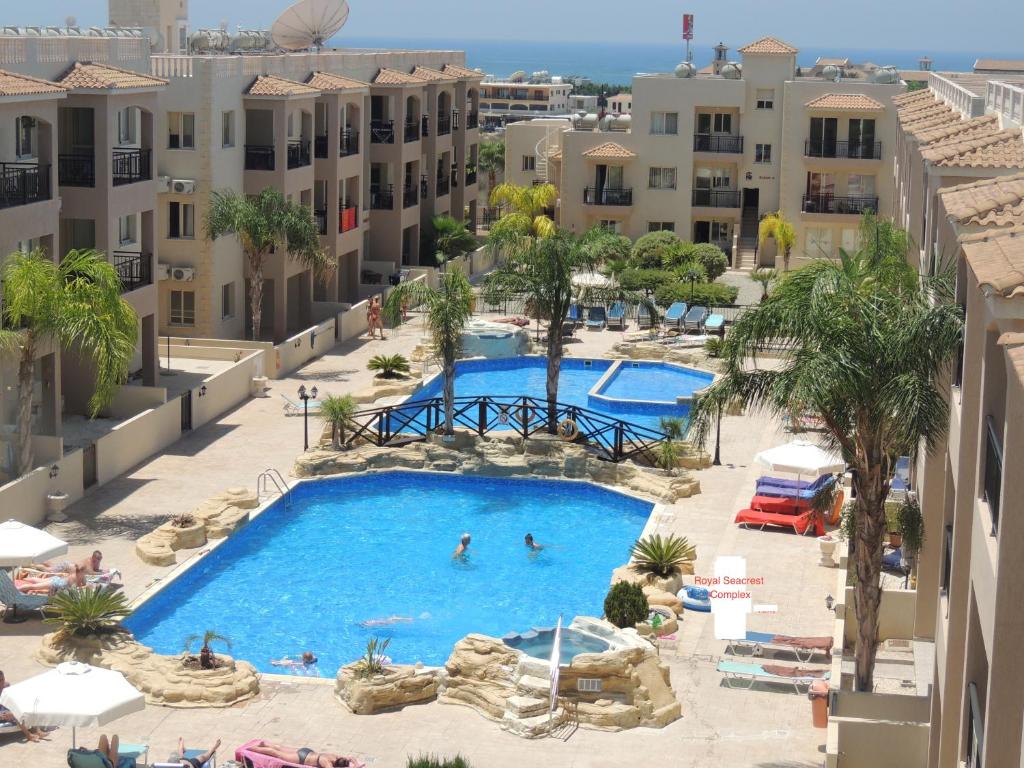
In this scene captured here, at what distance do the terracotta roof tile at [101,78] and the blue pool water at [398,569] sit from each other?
34.4ft

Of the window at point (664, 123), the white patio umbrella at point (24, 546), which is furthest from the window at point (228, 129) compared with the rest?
the window at point (664, 123)

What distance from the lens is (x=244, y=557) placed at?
30.8 meters

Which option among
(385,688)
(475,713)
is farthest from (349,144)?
(475,713)

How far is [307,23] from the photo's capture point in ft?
208

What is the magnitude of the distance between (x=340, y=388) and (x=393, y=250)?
1833 centimetres

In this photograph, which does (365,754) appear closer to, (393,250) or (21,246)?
(21,246)

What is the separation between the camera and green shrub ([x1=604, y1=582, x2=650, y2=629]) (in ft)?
83.9

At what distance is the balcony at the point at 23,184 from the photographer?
108ft

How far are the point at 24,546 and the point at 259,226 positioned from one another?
21181 mm

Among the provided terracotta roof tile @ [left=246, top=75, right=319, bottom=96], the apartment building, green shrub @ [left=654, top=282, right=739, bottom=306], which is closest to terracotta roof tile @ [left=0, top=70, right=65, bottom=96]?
terracotta roof tile @ [left=246, top=75, right=319, bottom=96]

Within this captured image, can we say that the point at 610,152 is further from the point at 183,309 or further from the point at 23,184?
the point at 23,184

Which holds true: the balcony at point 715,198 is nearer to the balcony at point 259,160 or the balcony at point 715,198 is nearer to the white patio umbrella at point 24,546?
the balcony at point 259,160

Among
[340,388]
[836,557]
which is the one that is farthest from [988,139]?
[340,388]

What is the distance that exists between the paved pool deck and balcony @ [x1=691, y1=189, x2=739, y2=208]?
34437 mm
